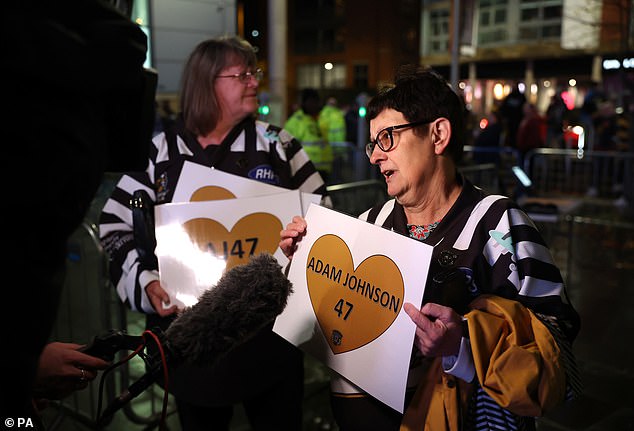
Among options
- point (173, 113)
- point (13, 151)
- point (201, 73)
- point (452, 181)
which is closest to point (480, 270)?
point (452, 181)

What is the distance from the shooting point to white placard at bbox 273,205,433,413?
1583mm

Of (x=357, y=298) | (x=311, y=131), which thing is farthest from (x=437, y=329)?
(x=311, y=131)

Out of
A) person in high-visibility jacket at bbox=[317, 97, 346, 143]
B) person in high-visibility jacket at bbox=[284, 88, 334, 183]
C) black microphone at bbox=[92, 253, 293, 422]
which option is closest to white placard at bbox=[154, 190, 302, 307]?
black microphone at bbox=[92, 253, 293, 422]

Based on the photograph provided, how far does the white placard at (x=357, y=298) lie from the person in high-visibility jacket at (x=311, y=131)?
808cm

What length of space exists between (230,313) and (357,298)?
1.56ft

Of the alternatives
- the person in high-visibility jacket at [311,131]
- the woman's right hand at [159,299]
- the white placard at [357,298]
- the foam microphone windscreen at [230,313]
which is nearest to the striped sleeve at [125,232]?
the woman's right hand at [159,299]

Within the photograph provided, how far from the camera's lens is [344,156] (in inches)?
530

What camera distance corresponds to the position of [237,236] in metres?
2.33

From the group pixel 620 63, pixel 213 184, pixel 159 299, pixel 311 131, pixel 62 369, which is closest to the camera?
pixel 62 369

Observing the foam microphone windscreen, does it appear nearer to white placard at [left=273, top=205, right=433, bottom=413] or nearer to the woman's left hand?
white placard at [left=273, top=205, right=433, bottom=413]

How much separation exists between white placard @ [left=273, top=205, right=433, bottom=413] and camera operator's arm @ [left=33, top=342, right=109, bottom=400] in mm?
716

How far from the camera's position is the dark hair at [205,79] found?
2537 millimetres

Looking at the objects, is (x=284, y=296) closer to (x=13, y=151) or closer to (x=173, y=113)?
(x=13, y=151)

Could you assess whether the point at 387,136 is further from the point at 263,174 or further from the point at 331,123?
the point at 331,123
